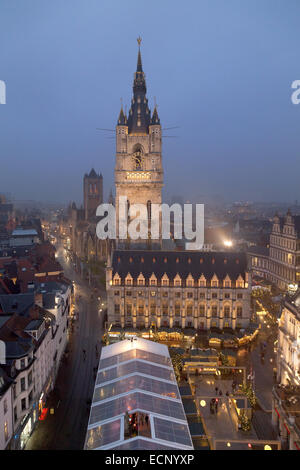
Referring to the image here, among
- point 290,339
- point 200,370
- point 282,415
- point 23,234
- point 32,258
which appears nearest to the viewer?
point 282,415

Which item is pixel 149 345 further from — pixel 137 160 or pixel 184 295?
pixel 137 160

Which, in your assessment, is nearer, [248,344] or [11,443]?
[11,443]

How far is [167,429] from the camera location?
96.1ft

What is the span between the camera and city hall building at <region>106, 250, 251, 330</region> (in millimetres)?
72312

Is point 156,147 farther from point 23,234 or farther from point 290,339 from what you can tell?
point 23,234

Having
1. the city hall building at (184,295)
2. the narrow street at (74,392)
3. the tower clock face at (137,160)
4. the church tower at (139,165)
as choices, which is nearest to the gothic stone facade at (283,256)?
the city hall building at (184,295)

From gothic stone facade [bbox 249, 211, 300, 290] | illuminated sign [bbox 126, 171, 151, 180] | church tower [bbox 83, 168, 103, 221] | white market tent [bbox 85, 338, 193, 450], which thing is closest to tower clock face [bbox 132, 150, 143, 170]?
illuminated sign [bbox 126, 171, 151, 180]

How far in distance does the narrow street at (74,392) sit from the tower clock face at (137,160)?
4069 cm

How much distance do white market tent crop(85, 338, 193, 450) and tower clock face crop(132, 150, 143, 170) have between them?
Result: 61705 millimetres

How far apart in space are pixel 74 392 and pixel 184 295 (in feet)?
103

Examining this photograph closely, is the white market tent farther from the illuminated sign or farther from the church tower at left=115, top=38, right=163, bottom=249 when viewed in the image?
the illuminated sign
